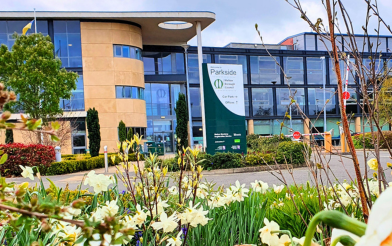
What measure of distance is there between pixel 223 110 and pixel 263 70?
19166mm

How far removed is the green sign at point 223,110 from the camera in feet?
45.8

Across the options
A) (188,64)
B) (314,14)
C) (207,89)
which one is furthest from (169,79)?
(314,14)

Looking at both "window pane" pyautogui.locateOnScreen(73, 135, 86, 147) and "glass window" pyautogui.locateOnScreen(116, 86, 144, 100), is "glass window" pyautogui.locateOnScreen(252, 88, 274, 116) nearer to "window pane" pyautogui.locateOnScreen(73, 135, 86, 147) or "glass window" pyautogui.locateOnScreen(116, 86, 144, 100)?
"glass window" pyautogui.locateOnScreen(116, 86, 144, 100)

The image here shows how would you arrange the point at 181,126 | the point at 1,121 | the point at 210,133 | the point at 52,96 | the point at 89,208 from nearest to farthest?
the point at 1,121
the point at 89,208
the point at 210,133
the point at 52,96
the point at 181,126

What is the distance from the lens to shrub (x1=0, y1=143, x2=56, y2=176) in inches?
529

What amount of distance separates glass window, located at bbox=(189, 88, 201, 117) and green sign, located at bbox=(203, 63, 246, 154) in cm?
1498

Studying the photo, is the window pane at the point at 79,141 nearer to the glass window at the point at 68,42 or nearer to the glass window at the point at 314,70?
the glass window at the point at 68,42

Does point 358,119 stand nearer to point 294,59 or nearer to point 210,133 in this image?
point 294,59

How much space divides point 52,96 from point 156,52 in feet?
39.5

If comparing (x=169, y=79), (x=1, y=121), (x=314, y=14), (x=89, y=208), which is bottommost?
(x=89, y=208)

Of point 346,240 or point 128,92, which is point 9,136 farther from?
point 346,240

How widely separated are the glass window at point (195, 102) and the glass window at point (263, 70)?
549cm

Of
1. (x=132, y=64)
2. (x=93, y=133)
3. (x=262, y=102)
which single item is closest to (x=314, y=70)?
(x=262, y=102)

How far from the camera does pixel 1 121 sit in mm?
681
